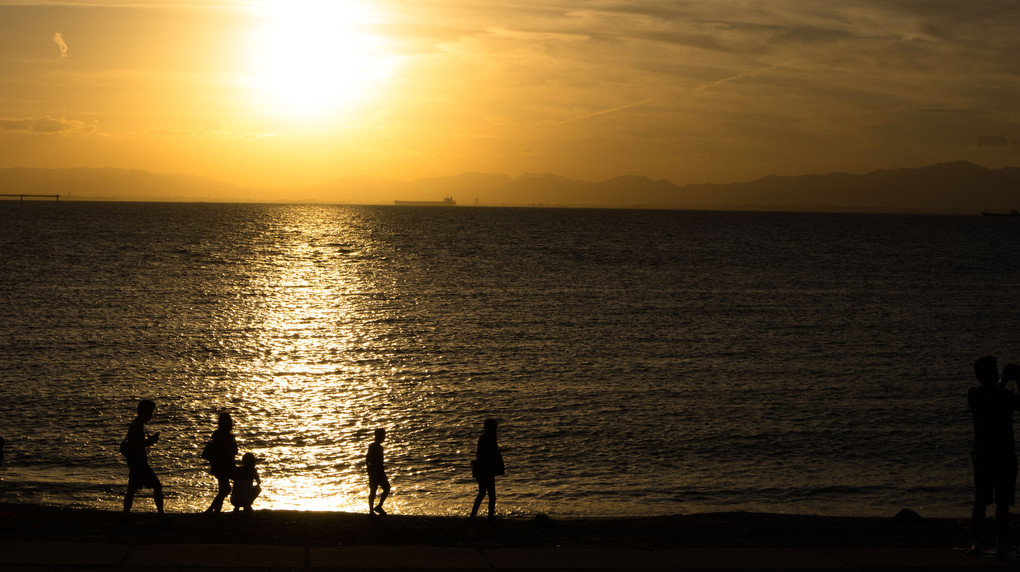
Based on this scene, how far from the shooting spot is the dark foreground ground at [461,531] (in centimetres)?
1111

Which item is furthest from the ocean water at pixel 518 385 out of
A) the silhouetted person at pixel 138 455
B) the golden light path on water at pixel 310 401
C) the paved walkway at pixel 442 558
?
the paved walkway at pixel 442 558

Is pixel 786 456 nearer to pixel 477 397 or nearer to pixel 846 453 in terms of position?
pixel 846 453

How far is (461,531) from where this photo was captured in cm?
1292

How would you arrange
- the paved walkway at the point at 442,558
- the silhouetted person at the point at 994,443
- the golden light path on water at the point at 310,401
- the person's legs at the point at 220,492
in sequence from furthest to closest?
the golden light path on water at the point at 310,401
the person's legs at the point at 220,492
the silhouetted person at the point at 994,443
the paved walkway at the point at 442,558

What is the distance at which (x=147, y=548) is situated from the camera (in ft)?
32.0

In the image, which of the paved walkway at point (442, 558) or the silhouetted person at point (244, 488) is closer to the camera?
the paved walkway at point (442, 558)

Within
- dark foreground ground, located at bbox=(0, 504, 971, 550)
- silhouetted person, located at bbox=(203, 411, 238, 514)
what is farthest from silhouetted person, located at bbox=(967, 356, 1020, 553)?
silhouetted person, located at bbox=(203, 411, 238, 514)

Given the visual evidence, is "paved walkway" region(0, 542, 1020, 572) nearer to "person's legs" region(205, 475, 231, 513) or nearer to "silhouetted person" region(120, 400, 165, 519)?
"silhouetted person" region(120, 400, 165, 519)

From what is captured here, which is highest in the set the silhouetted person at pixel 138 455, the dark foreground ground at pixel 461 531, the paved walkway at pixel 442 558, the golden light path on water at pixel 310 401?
the silhouetted person at pixel 138 455

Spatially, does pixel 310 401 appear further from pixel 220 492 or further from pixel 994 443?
pixel 994 443

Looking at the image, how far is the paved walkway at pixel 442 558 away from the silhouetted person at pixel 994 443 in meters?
0.57

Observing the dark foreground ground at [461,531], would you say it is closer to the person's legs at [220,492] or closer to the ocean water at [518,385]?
the person's legs at [220,492]

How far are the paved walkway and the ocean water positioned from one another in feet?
→ 22.9

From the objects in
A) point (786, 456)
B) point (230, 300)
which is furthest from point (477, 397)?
point (230, 300)
